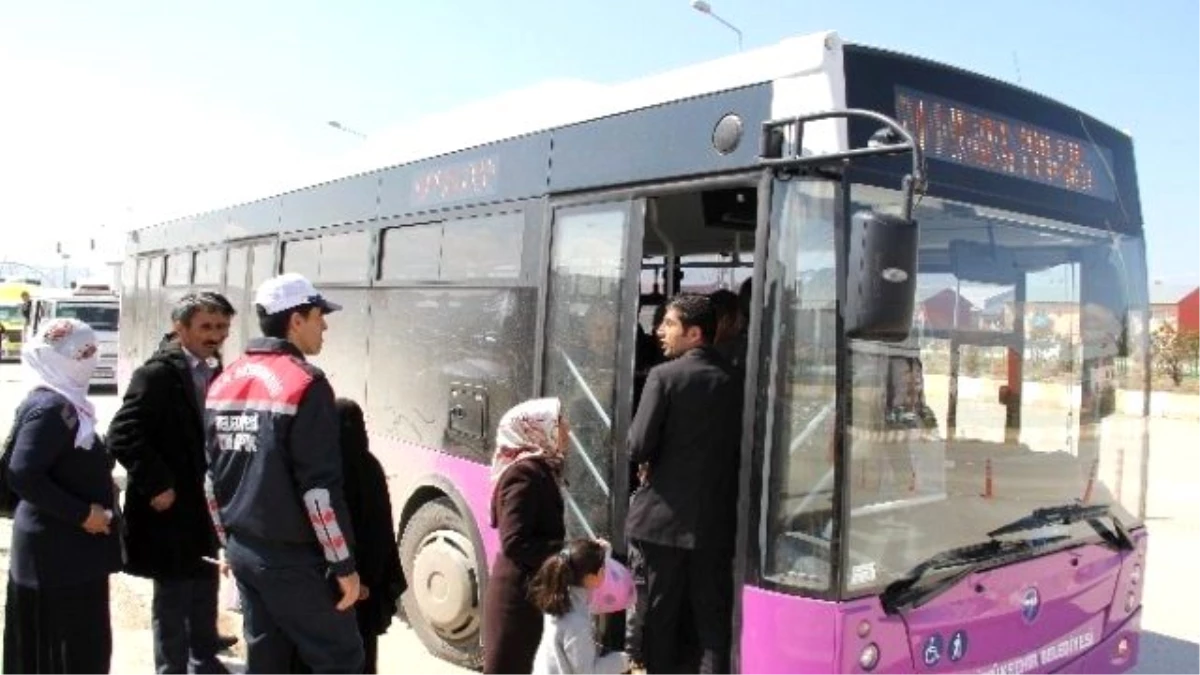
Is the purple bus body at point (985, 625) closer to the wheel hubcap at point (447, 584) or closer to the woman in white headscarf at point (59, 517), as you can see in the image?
the wheel hubcap at point (447, 584)

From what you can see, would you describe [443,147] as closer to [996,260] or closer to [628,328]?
[628,328]

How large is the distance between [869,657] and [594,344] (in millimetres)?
1740

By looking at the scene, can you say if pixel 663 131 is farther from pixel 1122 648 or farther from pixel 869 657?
pixel 1122 648

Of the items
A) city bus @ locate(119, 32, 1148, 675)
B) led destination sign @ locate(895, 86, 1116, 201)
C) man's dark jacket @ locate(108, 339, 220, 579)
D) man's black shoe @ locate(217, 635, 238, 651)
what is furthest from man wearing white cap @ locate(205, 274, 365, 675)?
led destination sign @ locate(895, 86, 1116, 201)

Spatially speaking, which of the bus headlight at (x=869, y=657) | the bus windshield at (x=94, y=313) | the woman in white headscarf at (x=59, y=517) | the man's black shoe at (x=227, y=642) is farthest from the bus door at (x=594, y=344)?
the bus windshield at (x=94, y=313)

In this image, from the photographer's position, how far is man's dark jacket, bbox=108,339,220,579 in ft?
14.0

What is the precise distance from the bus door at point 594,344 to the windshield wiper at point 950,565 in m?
1.19

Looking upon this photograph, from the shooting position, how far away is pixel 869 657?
3410mm

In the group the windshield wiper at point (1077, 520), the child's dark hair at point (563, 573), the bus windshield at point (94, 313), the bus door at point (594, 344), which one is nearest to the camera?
the child's dark hair at point (563, 573)

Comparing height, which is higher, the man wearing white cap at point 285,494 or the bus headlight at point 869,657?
the man wearing white cap at point 285,494

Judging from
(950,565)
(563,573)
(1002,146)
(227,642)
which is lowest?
(227,642)

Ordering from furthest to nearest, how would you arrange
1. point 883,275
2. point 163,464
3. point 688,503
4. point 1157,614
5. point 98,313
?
point 98,313 < point 1157,614 < point 163,464 < point 688,503 < point 883,275

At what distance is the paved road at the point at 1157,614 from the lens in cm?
542

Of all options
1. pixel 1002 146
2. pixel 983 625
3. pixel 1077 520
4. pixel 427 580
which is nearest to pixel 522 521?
pixel 983 625
